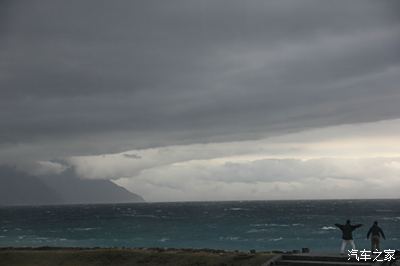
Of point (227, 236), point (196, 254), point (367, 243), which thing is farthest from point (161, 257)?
point (227, 236)

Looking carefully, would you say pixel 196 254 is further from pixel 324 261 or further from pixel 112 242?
pixel 112 242

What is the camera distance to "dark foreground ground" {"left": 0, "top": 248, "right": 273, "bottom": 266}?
23094 millimetres

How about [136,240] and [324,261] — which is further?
[136,240]

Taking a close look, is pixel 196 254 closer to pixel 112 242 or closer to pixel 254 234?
pixel 112 242

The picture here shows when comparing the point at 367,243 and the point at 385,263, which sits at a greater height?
the point at 385,263

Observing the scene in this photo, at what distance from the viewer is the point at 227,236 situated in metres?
60.5

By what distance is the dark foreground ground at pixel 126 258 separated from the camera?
23094mm

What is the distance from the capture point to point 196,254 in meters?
24.7

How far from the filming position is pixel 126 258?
82.5ft

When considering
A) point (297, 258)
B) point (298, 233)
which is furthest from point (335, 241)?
point (297, 258)

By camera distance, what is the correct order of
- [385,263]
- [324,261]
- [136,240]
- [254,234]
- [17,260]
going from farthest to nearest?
[254,234] < [136,240] < [17,260] < [324,261] < [385,263]

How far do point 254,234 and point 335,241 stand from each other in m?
13.0

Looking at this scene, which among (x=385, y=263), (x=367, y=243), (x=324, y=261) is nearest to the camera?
(x=385, y=263)

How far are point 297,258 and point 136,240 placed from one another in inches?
1598
